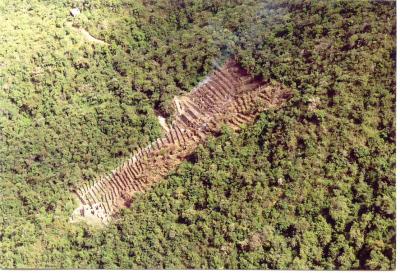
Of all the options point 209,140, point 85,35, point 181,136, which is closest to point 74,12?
point 85,35

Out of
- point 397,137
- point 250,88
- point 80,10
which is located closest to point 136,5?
point 80,10

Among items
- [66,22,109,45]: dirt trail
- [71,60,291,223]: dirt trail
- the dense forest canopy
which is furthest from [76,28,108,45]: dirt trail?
[71,60,291,223]: dirt trail

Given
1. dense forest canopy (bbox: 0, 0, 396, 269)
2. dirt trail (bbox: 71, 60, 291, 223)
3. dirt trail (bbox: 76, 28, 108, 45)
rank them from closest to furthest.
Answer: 1. dense forest canopy (bbox: 0, 0, 396, 269)
2. dirt trail (bbox: 71, 60, 291, 223)
3. dirt trail (bbox: 76, 28, 108, 45)

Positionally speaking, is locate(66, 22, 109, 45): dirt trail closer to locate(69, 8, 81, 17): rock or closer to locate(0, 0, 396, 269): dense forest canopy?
locate(0, 0, 396, 269): dense forest canopy

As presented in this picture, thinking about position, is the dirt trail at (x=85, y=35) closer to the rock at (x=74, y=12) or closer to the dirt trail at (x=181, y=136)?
the rock at (x=74, y=12)

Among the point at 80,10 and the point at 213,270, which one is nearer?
the point at 213,270

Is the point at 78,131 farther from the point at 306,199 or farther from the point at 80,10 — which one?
the point at 306,199

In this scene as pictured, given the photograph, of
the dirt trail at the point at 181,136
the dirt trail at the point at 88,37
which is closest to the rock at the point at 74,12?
the dirt trail at the point at 88,37
